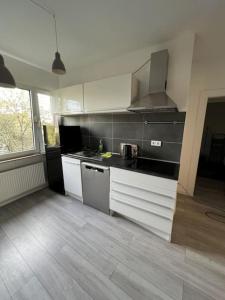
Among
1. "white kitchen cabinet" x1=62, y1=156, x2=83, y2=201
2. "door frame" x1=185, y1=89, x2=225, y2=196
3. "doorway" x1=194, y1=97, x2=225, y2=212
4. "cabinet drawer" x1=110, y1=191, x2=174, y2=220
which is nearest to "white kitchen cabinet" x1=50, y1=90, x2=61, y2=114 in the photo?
"white kitchen cabinet" x1=62, y1=156, x2=83, y2=201

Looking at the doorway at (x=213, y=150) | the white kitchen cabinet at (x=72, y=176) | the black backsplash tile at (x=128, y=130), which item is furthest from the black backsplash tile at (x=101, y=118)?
the doorway at (x=213, y=150)

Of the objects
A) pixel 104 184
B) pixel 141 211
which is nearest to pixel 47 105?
pixel 104 184

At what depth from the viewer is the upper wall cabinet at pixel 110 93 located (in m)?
1.74

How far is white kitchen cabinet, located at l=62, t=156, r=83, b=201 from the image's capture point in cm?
217

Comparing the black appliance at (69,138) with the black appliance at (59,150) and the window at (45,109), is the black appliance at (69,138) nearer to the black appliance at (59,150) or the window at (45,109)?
the black appliance at (59,150)

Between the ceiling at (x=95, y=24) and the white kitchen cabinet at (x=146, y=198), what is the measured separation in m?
1.67

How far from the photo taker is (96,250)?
1.47 metres

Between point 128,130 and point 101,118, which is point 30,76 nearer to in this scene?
point 101,118

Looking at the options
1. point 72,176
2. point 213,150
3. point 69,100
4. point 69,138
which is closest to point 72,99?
point 69,100

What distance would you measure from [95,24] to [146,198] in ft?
6.85

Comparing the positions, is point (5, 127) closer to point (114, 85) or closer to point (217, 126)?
point (114, 85)

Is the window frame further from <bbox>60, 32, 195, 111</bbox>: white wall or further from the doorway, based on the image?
the doorway

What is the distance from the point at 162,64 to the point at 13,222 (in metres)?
3.01

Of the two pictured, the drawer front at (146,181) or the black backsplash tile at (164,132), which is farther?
the black backsplash tile at (164,132)
